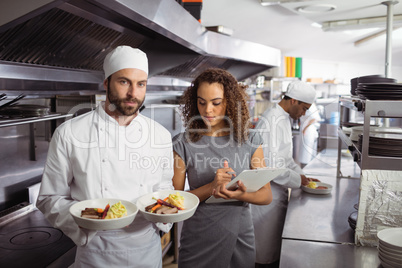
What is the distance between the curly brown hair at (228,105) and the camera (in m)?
1.67

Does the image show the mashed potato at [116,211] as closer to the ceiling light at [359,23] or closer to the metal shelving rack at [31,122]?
the metal shelving rack at [31,122]

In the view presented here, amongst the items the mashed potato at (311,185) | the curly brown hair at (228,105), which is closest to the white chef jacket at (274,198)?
the mashed potato at (311,185)

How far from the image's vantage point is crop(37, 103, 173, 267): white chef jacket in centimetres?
136

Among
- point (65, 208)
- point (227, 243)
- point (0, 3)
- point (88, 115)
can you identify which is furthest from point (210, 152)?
point (0, 3)

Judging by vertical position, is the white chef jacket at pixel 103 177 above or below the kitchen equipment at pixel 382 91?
below

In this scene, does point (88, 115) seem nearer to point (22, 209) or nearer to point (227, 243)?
point (227, 243)

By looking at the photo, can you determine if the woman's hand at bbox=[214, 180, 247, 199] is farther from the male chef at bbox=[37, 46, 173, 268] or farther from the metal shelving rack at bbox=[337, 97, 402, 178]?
the metal shelving rack at bbox=[337, 97, 402, 178]

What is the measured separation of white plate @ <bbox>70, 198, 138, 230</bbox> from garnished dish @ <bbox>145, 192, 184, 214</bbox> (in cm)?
7

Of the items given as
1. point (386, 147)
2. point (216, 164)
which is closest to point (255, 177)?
point (216, 164)

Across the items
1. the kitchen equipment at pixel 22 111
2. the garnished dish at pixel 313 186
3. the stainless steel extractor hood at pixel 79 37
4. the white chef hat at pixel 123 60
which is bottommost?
the garnished dish at pixel 313 186

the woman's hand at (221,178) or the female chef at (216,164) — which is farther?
the female chef at (216,164)

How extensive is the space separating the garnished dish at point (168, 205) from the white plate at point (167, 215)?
27 millimetres

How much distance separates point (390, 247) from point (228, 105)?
930 mm

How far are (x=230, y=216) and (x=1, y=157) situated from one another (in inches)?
59.0
